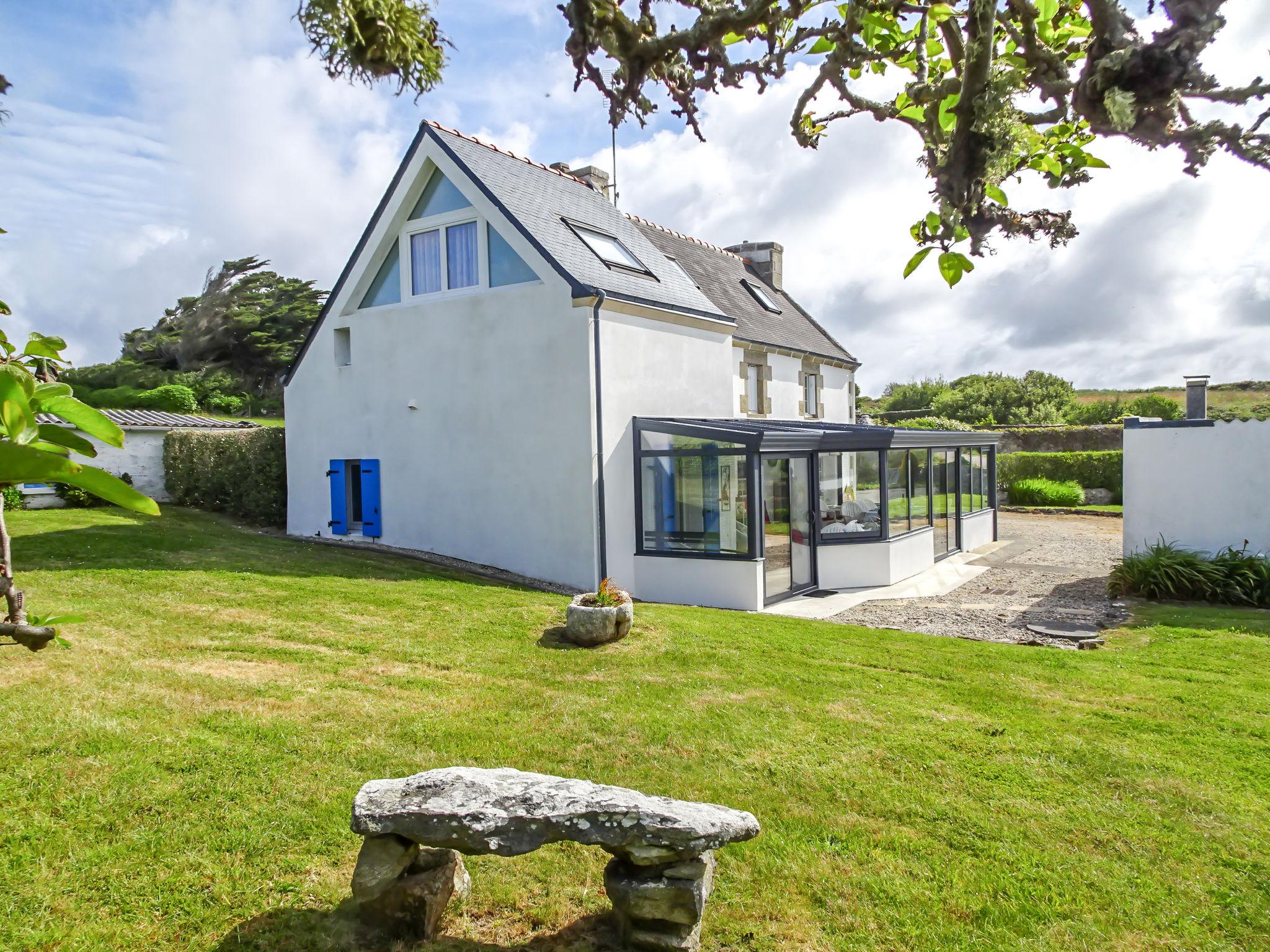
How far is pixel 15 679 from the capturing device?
249 inches

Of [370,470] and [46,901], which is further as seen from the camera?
[370,470]

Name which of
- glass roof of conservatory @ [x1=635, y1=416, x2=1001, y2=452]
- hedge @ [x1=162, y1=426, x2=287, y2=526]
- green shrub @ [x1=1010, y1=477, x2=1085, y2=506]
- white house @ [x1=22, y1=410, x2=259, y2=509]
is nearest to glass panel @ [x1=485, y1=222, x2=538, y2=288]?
glass roof of conservatory @ [x1=635, y1=416, x2=1001, y2=452]

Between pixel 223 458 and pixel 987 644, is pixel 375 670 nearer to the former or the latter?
pixel 987 644

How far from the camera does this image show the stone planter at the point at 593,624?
8.79 metres

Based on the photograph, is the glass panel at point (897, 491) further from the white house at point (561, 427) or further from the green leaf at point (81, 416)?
the green leaf at point (81, 416)

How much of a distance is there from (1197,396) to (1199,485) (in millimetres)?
2208

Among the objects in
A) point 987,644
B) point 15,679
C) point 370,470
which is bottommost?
point 987,644

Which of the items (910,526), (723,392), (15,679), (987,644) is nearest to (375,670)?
(15,679)

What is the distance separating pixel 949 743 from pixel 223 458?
17.8 meters

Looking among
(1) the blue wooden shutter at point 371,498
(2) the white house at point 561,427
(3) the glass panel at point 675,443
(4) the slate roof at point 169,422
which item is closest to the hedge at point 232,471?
(4) the slate roof at point 169,422

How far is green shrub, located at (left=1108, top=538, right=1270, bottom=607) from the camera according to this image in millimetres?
12539

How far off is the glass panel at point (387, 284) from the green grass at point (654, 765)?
24.5 feet

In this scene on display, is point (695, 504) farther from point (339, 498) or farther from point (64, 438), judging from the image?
point (64, 438)

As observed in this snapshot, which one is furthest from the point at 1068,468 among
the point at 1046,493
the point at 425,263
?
the point at 425,263
